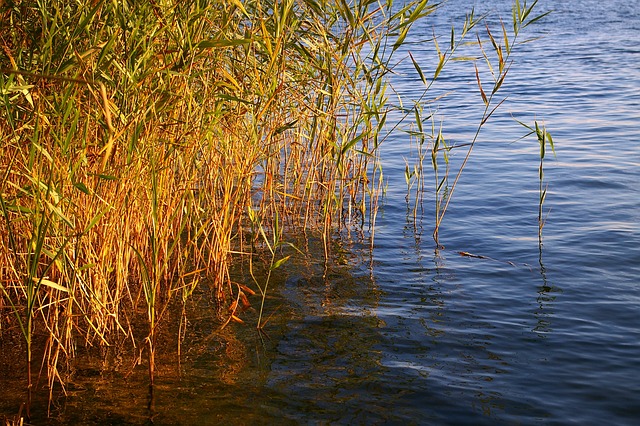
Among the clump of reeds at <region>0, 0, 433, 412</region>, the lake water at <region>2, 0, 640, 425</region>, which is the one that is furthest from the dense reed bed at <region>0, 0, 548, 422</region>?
the lake water at <region>2, 0, 640, 425</region>

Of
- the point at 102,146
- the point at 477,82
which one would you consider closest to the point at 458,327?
the point at 102,146

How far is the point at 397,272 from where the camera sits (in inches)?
243

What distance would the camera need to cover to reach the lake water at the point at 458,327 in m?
4.06

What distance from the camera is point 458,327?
509 centimetres

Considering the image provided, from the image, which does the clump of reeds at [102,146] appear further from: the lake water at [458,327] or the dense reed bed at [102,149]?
the lake water at [458,327]

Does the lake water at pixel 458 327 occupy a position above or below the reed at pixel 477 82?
below

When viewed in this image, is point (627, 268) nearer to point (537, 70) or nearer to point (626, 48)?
point (537, 70)

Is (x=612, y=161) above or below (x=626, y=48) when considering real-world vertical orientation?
below

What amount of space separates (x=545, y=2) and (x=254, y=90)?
70.3 ft

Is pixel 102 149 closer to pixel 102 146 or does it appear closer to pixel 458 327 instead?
pixel 102 146

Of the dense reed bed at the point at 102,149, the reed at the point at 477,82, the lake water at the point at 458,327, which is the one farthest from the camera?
the reed at the point at 477,82

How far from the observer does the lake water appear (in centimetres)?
406

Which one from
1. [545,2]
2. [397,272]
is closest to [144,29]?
[397,272]

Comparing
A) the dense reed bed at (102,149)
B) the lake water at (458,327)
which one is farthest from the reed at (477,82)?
the dense reed bed at (102,149)
